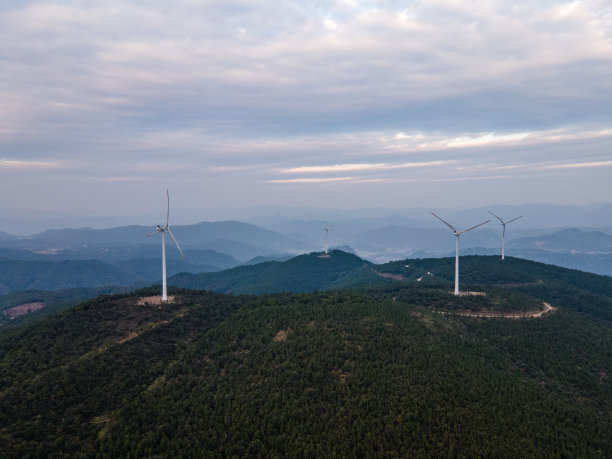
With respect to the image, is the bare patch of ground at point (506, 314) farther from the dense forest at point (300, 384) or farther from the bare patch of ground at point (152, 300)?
the bare patch of ground at point (152, 300)

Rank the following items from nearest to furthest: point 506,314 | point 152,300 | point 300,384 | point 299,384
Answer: point 300,384 → point 299,384 → point 152,300 → point 506,314

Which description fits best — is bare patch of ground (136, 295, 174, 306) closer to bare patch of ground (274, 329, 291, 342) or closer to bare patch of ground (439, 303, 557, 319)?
bare patch of ground (274, 329, 291, 342)

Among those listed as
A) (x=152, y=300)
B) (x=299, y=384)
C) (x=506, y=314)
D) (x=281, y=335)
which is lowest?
(x=506, y=314)

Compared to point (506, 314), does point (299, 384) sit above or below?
above

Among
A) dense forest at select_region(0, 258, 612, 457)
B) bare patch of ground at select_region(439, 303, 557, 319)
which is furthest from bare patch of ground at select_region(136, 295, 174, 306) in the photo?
bare patch of ground at select_region(439, 303, 557, 319)

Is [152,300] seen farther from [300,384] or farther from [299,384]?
[300,384]

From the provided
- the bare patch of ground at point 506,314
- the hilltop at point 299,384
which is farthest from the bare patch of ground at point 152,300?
the bare patch of ground at point 506,314

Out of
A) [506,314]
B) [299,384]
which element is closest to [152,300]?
[299,384]

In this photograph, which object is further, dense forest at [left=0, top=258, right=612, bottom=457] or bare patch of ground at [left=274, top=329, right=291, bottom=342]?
bare patch of ground at [left=274, top=329, right=291, bottom=342]

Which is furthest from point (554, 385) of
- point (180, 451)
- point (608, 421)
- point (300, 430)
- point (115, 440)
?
point (115, 440)
